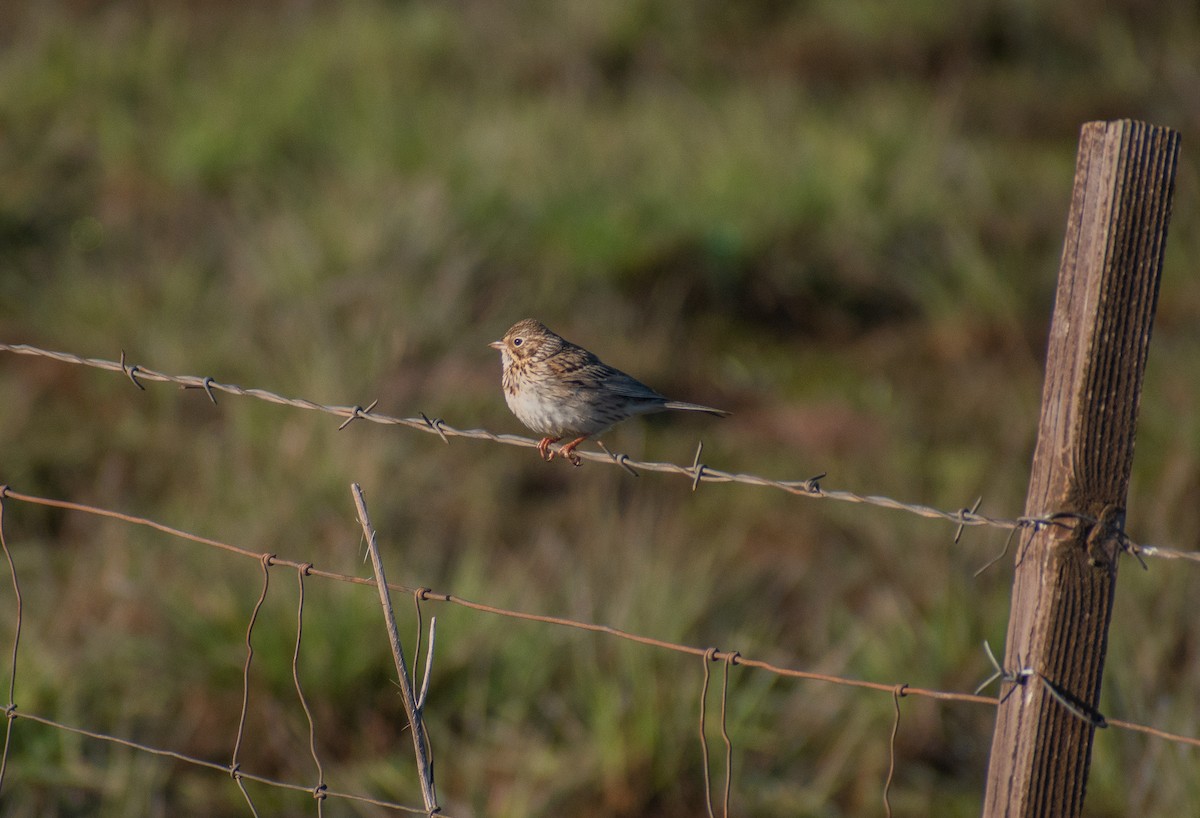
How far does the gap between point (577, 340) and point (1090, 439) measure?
5792 mm

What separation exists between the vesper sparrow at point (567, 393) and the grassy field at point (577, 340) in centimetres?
86

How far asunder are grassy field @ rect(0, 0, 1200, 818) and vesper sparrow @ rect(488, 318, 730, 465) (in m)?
0.86

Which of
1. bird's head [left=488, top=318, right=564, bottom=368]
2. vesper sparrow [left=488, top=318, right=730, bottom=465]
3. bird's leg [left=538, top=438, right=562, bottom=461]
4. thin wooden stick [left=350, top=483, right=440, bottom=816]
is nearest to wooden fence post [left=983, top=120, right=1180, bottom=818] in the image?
thin wooden stick [left=350, top=483, right=440, bottom=816]

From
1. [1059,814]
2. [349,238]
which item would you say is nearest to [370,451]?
[349,238]

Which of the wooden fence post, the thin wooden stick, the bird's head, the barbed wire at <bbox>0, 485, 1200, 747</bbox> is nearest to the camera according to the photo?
the wooden fence post

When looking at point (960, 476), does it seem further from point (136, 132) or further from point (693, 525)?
point (136, 132)

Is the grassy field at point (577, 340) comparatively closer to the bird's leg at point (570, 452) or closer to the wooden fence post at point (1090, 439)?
the bird's leg at point (570, 452)

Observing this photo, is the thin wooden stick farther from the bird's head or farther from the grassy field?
the bird's head

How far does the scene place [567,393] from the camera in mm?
4039

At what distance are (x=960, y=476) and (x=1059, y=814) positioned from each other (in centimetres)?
466

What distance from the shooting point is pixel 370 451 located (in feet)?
21.4

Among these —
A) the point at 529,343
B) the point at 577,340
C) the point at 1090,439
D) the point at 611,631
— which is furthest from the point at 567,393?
the point at 577,340

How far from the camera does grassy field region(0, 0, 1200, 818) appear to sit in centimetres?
501

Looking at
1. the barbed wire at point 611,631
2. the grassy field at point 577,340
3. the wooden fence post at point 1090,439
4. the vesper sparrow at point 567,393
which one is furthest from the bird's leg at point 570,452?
the wooden fence post at point 1090,439
